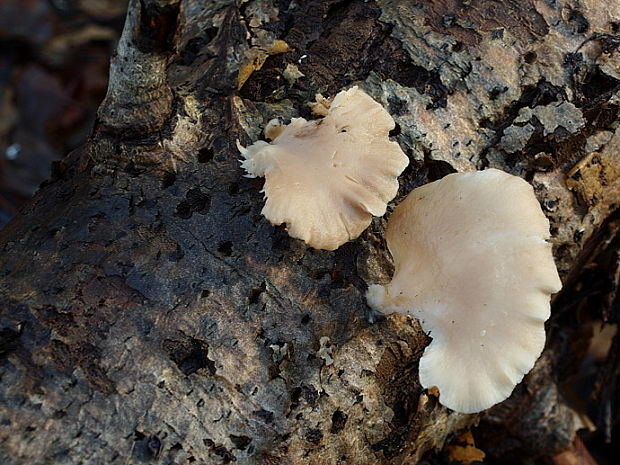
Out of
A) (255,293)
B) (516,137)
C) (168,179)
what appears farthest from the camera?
(516,137)

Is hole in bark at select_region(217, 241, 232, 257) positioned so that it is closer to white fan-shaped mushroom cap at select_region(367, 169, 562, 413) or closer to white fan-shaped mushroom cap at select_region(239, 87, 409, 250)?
white fan-shaped mushroom cap at select_region(239, 87, 409, 250)

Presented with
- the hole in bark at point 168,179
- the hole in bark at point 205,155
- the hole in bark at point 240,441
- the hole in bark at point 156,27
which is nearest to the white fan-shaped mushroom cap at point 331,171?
→ the hole in bark at point 205,155

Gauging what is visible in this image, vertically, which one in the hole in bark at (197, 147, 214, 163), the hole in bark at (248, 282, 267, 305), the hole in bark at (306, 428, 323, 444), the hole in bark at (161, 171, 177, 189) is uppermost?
the hole in bark at (197, 147, 214, 163)

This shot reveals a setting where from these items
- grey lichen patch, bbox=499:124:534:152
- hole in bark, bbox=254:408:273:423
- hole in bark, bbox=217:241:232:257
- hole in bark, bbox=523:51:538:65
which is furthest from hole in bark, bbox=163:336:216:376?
hole in bark, bbox=523:51:538:65

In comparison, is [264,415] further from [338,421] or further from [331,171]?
[331,171]

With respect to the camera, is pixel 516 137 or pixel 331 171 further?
pixel 516 137

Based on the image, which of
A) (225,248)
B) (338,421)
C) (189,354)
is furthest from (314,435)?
(225,248)

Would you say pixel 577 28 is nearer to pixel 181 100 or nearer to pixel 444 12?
pixel 444 12

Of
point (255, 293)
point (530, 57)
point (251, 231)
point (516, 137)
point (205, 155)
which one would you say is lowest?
point (255, 293)
